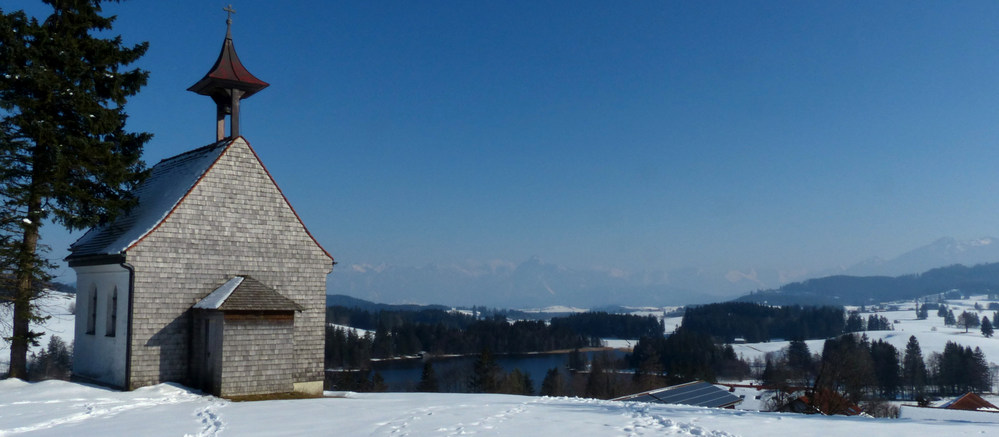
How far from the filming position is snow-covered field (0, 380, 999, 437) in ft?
43.3

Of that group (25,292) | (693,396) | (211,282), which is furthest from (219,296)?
(693,396)

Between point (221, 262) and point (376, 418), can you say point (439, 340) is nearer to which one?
point (221, 262)

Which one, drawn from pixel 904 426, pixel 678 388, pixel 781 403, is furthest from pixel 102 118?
pixel 678 388

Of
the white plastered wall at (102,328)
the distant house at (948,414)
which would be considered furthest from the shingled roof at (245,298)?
the distant house at (948,414)

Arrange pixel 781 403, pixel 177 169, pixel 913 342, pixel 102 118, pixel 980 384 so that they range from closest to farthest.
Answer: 1. pixel 102 118
2. pixel 177 169
3. pixel 781 403
4. pixel 980 384
5. pixel 913 342

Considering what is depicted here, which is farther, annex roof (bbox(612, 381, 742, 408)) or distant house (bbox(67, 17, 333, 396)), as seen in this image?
annex roof (bbox(612, 381, 742, 408))

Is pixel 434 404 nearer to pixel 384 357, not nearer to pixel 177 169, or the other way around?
pixel 177 169

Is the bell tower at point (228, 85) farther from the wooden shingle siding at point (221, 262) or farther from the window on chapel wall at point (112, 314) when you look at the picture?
the window on chapel wall at point (112, 314)

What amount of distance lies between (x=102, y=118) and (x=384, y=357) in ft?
405

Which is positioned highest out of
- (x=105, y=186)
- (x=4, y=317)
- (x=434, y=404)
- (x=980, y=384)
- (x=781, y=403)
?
(x=105, y=186)

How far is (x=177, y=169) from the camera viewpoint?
2328 centimetres

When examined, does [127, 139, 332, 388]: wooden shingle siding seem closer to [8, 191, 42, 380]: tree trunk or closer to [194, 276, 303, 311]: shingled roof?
[194, 276, 303, 311]: shingled roof

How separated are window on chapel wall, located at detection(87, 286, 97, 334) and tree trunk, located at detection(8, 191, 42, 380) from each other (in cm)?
149

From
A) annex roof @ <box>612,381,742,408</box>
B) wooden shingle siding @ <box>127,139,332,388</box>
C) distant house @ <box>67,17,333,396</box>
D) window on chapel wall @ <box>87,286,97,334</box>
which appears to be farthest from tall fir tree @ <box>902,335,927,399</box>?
window on chapel wall @ <box>87,286,97,334</box>
